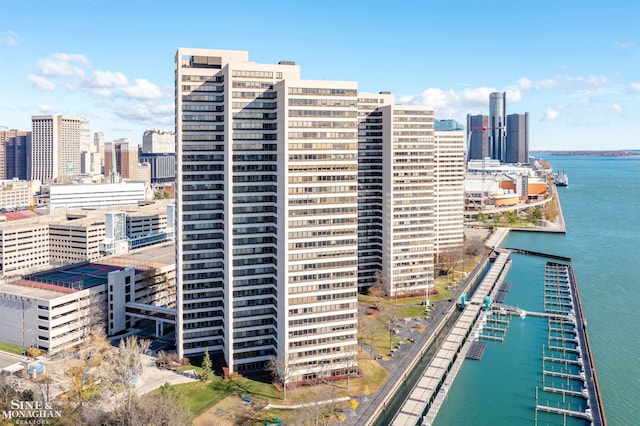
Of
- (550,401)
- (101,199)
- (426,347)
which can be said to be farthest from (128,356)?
(101,199)

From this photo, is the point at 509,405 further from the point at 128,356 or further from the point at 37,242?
the point at 37,242

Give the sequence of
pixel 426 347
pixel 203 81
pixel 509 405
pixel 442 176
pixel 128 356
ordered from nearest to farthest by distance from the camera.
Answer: pixel 128 356, pixel 509 405, pixel 203 81, pixel 426 347, pixel 442 176

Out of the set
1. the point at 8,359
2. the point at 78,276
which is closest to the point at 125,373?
the point at 8,359

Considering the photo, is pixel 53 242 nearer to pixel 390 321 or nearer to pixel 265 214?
pixel 265 214

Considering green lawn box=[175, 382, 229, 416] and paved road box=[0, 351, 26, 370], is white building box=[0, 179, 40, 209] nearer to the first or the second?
paved road box=[0, 351, 26, 370]

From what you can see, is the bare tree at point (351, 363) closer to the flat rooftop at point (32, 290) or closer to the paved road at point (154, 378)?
the paved road at point (154, 378)
